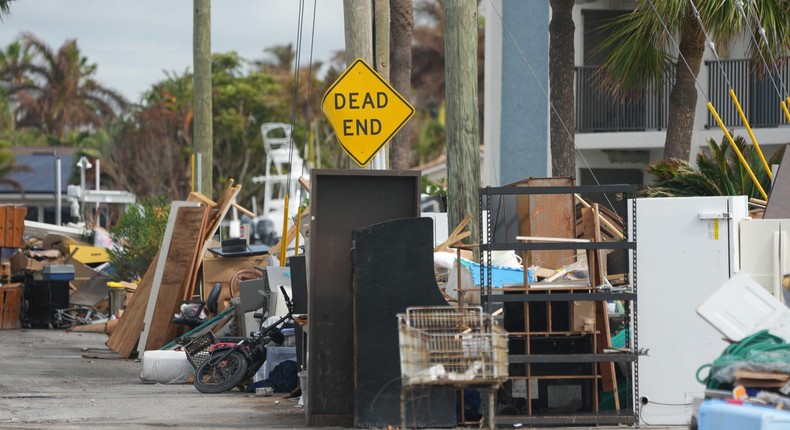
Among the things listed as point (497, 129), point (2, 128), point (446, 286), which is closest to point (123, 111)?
point (2, 128)

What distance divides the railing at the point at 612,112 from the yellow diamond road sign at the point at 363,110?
15975 mm

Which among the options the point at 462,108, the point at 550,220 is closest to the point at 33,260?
the point at 462,108

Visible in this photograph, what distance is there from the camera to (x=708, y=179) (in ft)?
53.3

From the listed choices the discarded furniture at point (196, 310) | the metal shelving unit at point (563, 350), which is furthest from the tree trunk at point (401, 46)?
the metal shelving unit at point (563, 350)

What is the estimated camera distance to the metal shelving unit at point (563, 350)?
1015 cm

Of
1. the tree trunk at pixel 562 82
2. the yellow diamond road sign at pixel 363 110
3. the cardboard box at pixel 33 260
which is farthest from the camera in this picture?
the cardboard box at pixel 33 260

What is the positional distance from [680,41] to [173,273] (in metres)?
8.78

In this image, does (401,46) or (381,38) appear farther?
(401,46)

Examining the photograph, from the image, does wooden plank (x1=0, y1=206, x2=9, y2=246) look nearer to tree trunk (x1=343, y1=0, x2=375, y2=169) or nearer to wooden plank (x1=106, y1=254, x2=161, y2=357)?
wooden plank (x1=106, y1=254, x2=161, y2=357)

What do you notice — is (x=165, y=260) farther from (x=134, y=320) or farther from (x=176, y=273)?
(x=134, y=320)

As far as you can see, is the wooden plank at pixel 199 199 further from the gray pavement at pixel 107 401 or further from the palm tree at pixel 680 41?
the palm tree at pixel 680 41

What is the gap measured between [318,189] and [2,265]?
15.8 metres

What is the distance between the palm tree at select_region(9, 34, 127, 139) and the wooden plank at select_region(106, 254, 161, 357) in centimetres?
6408

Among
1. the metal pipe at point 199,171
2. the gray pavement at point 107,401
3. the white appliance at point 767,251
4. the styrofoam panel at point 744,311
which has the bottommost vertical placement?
the gray pavement at point 107,401
